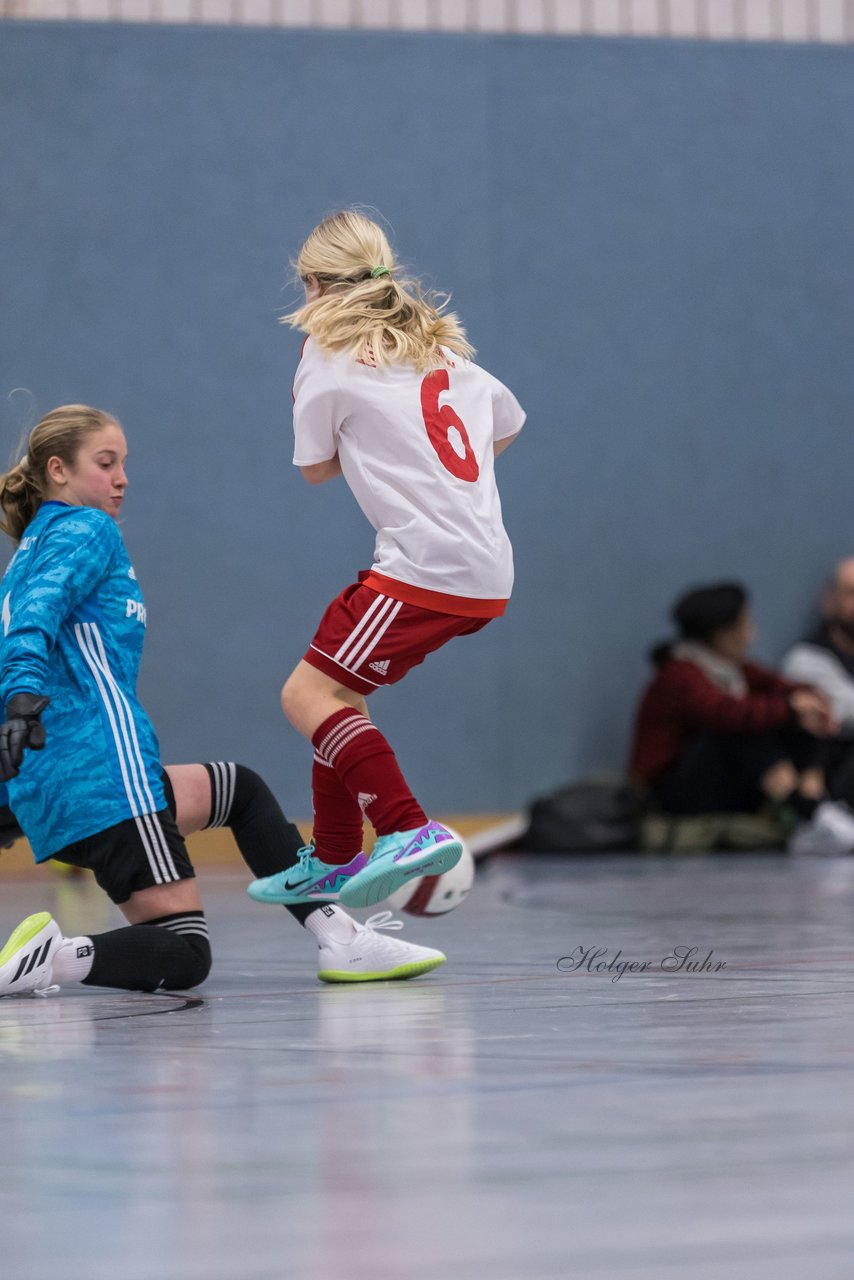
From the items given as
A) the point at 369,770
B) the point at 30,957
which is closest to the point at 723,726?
the point at 369,770

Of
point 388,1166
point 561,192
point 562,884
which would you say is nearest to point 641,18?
point 561,192

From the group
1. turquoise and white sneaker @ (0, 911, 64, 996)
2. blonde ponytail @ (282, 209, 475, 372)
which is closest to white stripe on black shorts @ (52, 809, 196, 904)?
turquoise and white sneaker @ (0, 911, 64, 996)

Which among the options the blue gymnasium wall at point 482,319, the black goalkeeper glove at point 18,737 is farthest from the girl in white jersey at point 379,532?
the blue gymnasium wall at point 482,319

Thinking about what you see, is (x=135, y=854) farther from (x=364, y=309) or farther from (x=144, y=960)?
(x=364, y=309)

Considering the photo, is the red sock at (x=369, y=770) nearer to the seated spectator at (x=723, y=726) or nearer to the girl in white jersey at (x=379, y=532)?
the girl in white jersey at (x=379, y=532)

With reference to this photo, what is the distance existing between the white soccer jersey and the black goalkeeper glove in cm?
71

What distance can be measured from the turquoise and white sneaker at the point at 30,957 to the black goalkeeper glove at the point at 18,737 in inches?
12.8

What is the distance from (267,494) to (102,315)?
0.99 metres

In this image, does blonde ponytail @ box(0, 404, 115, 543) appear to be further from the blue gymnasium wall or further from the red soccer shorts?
the blue gymnasium wall

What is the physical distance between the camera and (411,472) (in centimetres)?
346

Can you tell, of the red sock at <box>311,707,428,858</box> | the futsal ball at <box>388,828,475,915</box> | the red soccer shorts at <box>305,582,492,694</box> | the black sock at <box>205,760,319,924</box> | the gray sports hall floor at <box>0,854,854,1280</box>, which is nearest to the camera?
the gray sports hall floor at <box>0,854,854,1280</box>

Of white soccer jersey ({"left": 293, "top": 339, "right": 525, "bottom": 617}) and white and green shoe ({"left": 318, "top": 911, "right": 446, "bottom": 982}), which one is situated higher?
white soccer jersey ({"left": 293, "top": 339, "right": 525, "bottom": 617})

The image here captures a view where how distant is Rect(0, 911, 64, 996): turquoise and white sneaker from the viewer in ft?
10.6

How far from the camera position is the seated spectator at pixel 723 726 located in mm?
7664
